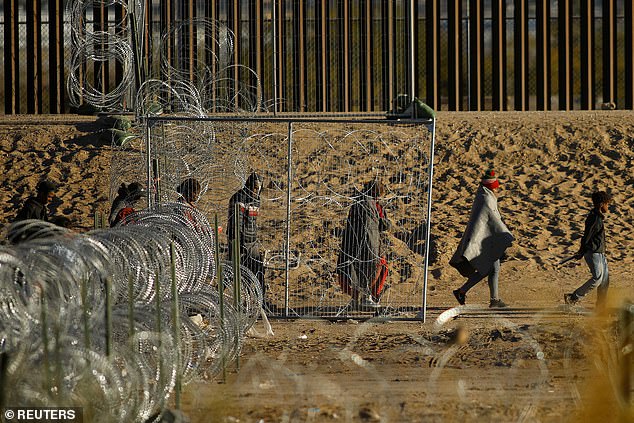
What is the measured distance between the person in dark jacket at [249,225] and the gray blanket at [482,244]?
8.37 feet

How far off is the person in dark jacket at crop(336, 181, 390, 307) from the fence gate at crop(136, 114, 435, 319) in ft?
0.18

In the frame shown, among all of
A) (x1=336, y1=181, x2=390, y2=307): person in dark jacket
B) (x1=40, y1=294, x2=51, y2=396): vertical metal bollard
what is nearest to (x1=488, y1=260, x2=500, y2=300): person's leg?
(x1=336, y1=181, x2=390, y2=307): person in dark jacket

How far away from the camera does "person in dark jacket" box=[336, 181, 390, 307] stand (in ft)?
46.8

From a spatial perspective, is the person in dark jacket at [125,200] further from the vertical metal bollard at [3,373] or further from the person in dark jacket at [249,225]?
the vertical metal bollard at [3,373]

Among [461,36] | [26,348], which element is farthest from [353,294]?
[461,36]

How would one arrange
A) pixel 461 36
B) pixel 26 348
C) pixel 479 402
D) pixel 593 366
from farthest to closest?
pixel 461 36, pixel 593 366, pixel 479 402, pixel 26 348

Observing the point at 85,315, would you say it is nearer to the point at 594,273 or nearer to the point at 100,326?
the point at 100,326

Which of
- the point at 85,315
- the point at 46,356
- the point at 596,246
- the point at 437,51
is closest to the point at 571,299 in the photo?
the point at 596,246

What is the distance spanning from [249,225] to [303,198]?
727 mm

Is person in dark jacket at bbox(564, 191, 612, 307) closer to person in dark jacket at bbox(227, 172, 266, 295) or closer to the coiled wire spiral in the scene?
person in dark jacket at bbox(227, 172, 266, 295)

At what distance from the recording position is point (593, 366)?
10836 millimetres

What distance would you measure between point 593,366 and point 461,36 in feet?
58.9

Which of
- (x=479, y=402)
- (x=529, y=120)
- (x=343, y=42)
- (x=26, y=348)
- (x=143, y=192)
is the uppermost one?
(x=343, y=42)

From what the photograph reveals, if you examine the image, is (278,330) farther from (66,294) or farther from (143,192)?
(66,294)
